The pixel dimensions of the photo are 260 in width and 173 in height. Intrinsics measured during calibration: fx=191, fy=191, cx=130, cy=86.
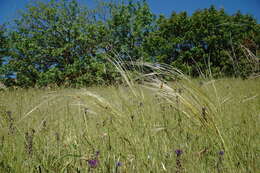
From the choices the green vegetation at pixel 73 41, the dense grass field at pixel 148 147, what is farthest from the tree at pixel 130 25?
the dense grass field at pixel 148 147

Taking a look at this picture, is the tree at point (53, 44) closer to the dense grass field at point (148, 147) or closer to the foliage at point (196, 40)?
the foliage at point (196, 40)

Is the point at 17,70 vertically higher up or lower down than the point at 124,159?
higher up

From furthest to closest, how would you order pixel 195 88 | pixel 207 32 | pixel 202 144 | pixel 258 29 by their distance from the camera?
pixel 258 29
pixel 207 32
pixel 202 144
pixel 195 88

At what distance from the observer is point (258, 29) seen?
13719mm

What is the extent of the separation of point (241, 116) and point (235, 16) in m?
17.2

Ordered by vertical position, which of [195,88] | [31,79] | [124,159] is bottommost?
[124,159]

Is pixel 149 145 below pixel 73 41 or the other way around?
below

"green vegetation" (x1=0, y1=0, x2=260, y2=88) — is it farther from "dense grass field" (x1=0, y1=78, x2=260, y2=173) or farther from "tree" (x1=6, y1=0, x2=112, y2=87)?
"dense grass field" (x1=0, y1=78, x2=260, y2=173)

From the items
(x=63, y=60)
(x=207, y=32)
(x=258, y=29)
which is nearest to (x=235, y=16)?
(x=258, y=29)

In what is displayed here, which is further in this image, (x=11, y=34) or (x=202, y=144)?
(x=11, y=34)

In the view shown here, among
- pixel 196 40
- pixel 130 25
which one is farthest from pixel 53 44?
pixel 196 40

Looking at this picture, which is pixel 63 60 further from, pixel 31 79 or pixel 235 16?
pixel 235 16

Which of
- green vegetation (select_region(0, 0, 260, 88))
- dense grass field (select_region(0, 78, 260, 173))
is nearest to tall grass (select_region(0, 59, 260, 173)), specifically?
dense grass field (select_region(0, 78, 260, 173))

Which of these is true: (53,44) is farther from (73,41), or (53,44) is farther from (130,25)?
(130,25)
